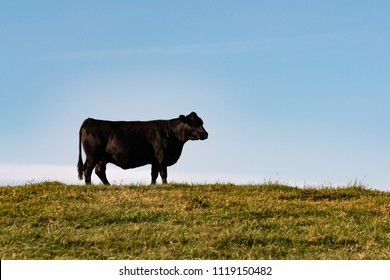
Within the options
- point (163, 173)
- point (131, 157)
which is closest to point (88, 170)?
point (131, 157)

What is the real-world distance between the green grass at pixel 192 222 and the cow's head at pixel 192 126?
4.26 meters

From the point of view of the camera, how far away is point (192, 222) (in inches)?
532

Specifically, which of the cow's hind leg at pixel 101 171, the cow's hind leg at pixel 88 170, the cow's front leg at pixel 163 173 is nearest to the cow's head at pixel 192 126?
the cow's front leg at pixel 163 173

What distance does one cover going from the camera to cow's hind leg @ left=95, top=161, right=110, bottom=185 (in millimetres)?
22609

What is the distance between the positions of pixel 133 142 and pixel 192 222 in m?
9.47

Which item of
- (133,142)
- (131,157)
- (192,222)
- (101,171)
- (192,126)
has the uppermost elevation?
(192,126)

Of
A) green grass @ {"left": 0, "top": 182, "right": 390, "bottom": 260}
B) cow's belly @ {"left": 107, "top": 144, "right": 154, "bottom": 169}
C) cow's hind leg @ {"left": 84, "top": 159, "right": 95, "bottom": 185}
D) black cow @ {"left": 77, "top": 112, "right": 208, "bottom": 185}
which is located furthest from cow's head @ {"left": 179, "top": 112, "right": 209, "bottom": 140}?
green grass @ {"left": 0, "top": 182, "right": 390, "bottom": 260}

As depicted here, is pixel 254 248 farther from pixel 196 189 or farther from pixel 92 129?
pixel 92 129

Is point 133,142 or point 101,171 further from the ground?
point 133,142

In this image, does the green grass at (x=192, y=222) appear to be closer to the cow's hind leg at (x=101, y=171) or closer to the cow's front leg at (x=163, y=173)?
the cow's front leg at (x=163, y=173)

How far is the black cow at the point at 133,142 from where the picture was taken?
74.0ft

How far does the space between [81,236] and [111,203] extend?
3448 millimetres

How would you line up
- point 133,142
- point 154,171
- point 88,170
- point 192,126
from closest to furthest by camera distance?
point 88,170
point 154,171
point 133,142
point 192,126

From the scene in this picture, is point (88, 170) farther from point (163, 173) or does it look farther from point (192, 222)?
point (192, 222)
